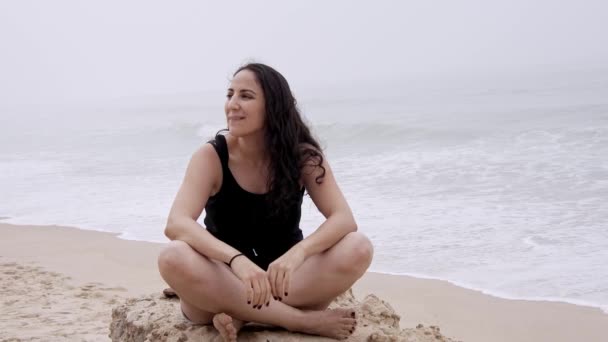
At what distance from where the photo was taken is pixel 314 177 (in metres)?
3.32

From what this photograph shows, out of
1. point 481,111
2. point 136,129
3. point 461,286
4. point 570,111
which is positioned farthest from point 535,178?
point 136,129

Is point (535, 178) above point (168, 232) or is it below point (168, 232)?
below

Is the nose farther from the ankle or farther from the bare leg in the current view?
the ankle

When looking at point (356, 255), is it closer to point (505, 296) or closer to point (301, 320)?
point (301, 320)

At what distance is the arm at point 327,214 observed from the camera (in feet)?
10.3

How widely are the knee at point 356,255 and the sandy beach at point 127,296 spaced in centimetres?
227

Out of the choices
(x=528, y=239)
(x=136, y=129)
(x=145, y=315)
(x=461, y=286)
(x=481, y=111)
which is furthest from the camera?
(x=136, y=129)

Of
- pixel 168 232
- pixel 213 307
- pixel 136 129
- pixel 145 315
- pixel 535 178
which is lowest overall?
pixel 136 129

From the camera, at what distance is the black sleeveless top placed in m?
3.25

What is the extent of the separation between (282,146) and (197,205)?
0.45 m

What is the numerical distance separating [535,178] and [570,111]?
34.5ft

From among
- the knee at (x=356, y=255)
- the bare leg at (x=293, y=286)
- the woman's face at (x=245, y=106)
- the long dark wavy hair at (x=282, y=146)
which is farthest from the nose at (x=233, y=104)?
the knee at (x=356, y=255)

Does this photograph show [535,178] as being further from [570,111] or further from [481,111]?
[481,111]

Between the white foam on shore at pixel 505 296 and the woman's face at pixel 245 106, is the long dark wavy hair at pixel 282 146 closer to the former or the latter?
the woman's face at pixel 245 106
